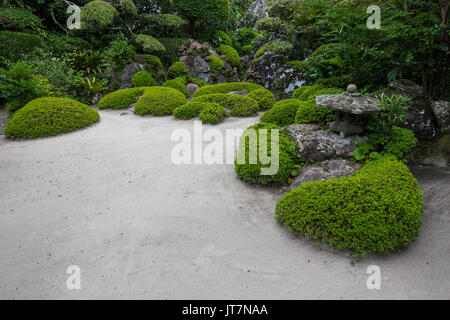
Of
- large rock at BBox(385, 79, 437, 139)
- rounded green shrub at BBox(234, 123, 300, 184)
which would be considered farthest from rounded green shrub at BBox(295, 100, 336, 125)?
large rock at BBox(385, 79, 437, 139)

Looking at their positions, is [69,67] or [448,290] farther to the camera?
[69,67]

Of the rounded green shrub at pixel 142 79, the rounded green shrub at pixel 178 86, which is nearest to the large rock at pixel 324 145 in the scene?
the rounded green shrub at pixel 178 86

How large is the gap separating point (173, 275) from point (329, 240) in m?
1.85

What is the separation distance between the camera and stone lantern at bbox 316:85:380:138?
155 inches

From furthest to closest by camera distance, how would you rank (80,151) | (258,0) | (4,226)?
(258,0)
(80,151)
(4,226)

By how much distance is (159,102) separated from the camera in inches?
333

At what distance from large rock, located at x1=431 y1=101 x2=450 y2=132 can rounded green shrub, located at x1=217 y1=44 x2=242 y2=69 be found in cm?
1215

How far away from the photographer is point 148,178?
4488 mm

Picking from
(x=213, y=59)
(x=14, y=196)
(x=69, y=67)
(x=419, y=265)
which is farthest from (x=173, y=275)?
(x=213, y=59)

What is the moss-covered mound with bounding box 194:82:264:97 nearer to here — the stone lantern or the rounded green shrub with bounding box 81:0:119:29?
the rounded green shrub with bounding box 81:0:119:29

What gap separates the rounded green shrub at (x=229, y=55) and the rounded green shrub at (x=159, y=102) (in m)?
7.50

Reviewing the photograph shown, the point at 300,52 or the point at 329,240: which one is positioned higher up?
the point at 300,52

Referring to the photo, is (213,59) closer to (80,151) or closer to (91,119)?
(91,119)

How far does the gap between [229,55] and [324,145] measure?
12.6 m
